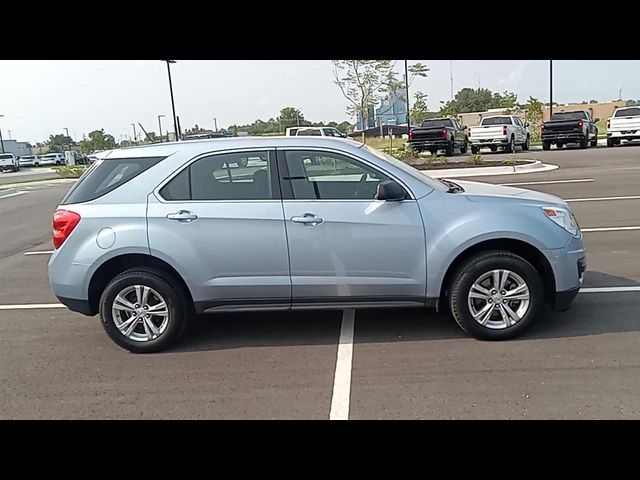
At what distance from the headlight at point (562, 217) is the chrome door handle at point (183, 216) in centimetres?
295

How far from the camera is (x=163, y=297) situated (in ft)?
14.4

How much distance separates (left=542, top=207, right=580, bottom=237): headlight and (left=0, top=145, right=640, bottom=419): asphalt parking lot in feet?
2.84

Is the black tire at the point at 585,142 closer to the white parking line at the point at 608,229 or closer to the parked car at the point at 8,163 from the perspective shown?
the white parking line at the point at 608,229

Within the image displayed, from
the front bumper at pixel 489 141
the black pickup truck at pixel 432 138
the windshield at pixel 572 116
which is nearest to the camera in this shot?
the black pickup truck at pixel 432 138

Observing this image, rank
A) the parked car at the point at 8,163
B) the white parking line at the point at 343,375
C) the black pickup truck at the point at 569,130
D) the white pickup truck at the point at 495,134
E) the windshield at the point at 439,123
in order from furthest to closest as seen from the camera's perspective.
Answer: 1. the parked car at the point at 8,163
2. the black pickup truck at the point at 569,130
3. the windshield at the point at 439,123
4. the white pickup truck at the point at 495,134
5. the white parking line at the point at 343,375

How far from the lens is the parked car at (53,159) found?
57.1m

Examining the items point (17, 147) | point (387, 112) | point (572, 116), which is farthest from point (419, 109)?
point (17, 147)

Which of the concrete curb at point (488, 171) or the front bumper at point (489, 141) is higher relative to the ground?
the front bumper at point (489, 141)

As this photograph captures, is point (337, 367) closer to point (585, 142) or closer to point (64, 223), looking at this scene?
point (64, 223)

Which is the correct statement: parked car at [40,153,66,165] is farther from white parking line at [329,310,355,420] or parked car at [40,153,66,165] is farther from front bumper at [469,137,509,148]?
white parking line at [329,310,355,420]

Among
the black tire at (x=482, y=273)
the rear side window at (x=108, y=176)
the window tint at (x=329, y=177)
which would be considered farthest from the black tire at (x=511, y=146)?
the rear side window at (x=108, y=176)

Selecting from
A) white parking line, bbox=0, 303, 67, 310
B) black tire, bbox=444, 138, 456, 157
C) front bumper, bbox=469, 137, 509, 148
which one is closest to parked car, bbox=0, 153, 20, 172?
black tire, bbox=444, 138, 456, 157
